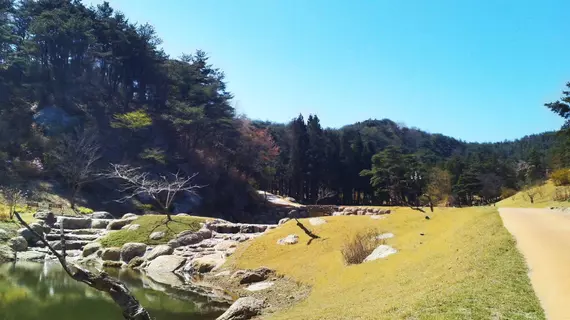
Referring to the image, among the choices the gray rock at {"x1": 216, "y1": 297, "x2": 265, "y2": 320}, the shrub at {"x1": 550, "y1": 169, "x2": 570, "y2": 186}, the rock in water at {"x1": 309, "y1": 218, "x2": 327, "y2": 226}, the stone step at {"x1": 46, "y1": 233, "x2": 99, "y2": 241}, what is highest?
the shrub at {"x1": 550, "y1": 169, "x2": 570, "y2": 186}

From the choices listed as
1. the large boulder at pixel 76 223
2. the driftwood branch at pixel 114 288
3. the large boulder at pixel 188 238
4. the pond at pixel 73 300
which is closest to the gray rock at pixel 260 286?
the pond at pixel 73 300

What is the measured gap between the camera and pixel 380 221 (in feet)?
66.5

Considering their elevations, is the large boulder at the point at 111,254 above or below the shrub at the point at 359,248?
below

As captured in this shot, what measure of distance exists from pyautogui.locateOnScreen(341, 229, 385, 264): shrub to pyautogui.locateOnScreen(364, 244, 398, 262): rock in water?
1.44 feet

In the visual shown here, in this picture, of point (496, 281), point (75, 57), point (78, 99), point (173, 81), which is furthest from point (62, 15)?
point (496, 281)

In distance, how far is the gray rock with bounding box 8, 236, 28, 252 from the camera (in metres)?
20.6

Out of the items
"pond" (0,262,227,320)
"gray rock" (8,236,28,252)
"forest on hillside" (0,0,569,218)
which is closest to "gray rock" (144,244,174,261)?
"pond" (0,262,227,320)

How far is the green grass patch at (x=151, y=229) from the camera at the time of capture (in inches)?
898

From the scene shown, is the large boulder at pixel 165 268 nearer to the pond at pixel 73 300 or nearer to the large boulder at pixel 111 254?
the pond at pixel 73 300

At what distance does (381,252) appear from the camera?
49.8 feet

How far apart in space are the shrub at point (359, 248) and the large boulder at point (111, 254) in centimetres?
1212

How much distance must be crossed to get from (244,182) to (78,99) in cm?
2127

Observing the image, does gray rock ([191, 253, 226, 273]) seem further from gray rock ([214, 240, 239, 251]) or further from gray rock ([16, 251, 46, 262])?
gray rock ([16, 251, 46, 262])

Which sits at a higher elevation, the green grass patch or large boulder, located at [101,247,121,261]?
the green grass patch
